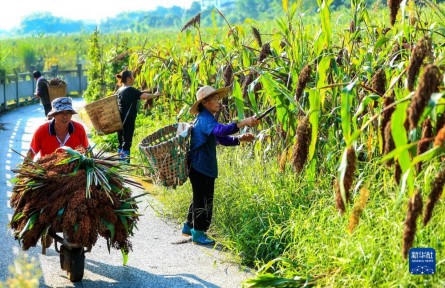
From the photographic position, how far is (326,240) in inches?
287

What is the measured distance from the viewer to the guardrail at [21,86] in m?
28.9

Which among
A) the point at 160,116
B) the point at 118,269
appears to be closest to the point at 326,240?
the point at 118,269

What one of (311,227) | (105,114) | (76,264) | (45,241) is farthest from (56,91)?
(311,227)

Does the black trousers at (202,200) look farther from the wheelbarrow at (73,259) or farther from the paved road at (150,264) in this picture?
the wheelbarrow at (73,259)

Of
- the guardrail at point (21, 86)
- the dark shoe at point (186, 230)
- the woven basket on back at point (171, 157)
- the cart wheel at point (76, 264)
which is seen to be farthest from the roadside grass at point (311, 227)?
the guardrail at point (21, 86)

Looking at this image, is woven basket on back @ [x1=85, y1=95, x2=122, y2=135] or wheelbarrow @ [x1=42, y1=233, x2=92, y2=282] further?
woven basket on back @ [x1=85, y1=95, x2=122, y2=135]

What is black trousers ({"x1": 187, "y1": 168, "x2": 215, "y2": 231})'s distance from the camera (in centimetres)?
917

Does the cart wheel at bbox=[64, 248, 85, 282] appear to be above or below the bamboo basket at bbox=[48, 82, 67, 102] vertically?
below

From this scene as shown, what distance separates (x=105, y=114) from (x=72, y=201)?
6576 mm

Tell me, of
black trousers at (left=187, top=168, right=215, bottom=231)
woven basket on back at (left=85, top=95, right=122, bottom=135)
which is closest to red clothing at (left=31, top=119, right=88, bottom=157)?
black trousers at (left=187, top=168, right=215, bottom=231)

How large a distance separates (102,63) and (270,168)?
15.2 metres

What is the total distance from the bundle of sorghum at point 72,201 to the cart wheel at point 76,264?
274mm

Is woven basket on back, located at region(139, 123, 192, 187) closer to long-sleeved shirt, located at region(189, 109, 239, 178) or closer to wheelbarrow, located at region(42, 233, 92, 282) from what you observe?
long-sleeved shirt, located at region(189, 109, 239, 178)

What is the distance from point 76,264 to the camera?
7.79m
